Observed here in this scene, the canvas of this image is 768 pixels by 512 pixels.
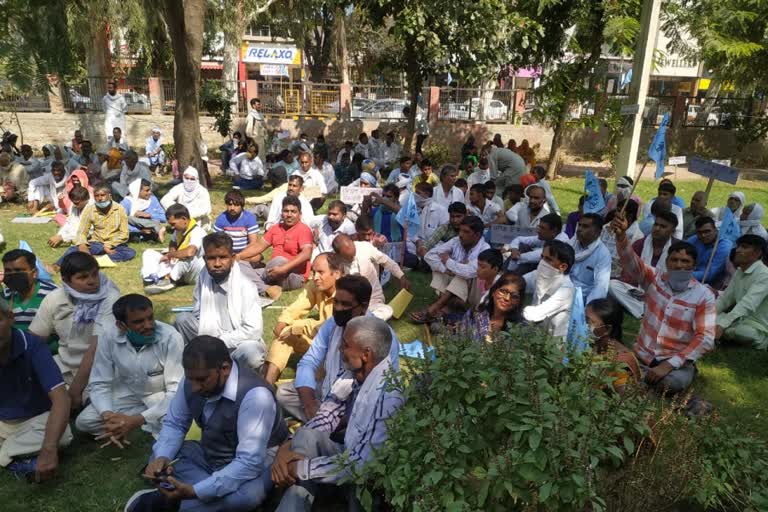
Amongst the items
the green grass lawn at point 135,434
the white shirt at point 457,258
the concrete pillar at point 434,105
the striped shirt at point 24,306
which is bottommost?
the green grass lawn at point 135,434

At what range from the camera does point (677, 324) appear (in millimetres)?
4531

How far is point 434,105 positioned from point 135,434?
16.3 m

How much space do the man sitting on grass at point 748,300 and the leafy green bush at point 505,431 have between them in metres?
3.51

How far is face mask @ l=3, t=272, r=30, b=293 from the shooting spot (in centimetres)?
444

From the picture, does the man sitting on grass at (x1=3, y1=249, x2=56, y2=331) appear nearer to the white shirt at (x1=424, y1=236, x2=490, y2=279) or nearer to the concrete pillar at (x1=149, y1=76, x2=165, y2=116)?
the white shirt at (x1=424, y1=236, x2=490, y2=279)

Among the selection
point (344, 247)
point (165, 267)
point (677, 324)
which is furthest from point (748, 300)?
point (165, 267)

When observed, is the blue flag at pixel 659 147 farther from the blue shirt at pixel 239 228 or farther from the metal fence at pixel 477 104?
the metal fence at pixel 477 104

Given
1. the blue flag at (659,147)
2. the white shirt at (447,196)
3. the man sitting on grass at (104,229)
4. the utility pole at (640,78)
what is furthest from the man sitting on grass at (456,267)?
the man sitting on grass at (104,229)

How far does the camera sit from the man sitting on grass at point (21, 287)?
14.5 ft

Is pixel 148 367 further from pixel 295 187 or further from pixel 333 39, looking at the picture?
pixel 333 39

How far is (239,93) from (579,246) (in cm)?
1685

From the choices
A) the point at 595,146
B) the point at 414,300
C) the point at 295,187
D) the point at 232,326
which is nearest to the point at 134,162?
the point at 295,187

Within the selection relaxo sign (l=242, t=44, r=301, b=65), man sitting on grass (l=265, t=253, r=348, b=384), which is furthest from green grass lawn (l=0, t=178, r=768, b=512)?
relaxo sign (l=242, t=44, r=301, b=65)

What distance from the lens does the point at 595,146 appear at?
752 inches
